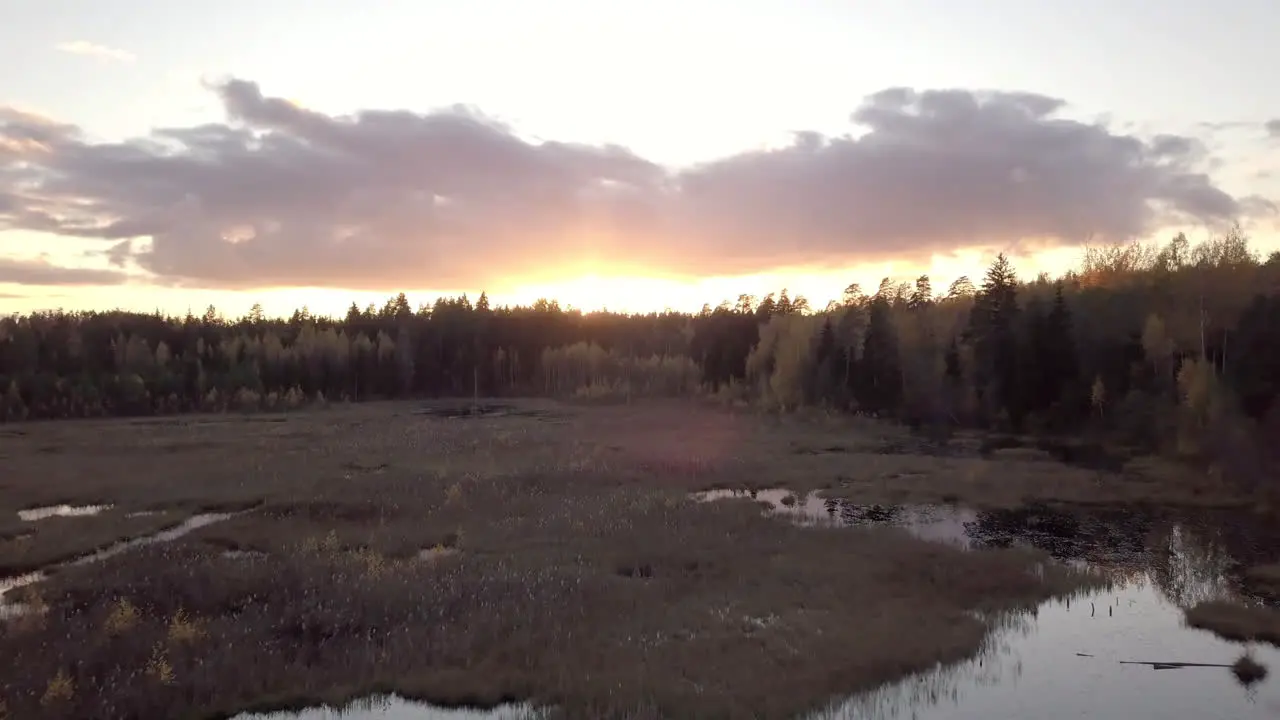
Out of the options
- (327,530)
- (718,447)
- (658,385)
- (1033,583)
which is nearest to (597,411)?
(658,385)

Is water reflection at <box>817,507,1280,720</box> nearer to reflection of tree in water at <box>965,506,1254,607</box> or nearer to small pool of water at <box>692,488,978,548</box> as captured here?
reflection of tree in water at <box>965,506,1254,607</box>

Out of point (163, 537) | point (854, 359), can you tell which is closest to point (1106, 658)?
point (163, 537)

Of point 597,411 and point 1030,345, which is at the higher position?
point 1030,345

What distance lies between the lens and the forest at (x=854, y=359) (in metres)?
62.5

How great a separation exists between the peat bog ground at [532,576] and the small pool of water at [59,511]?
29 centimetres

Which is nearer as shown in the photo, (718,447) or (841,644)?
(841,644)

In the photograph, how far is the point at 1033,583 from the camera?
25.1m

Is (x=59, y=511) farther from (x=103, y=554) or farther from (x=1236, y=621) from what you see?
(x=1236, y=621)

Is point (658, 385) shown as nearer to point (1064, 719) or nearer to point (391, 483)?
point (391, 483)

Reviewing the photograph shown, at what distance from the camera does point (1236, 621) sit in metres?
21.5

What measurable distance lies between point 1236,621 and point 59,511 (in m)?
44.3

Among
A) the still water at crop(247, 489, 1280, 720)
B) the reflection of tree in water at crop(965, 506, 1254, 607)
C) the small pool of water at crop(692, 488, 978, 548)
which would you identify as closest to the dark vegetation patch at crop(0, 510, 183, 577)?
the still water at crop(247, 489, 1280, 720)

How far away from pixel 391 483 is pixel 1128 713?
32.9m

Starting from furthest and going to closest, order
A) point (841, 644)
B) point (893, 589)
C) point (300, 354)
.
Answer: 1. point (300, 354)
2. point (893, 589)
3. point (841, 644)
